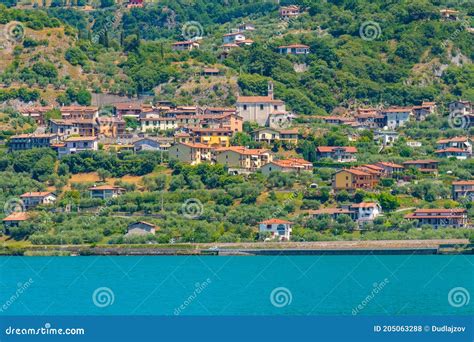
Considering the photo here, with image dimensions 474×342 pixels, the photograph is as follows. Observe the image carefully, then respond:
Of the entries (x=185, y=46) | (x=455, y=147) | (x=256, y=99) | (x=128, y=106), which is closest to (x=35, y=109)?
(x=128, y=106)

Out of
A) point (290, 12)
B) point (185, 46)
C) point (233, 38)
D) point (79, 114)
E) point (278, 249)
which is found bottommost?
point (278, 249)

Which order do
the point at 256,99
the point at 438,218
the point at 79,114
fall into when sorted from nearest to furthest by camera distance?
1. the point at 438,218
2. the point at 79,114
3. the point at 256,99

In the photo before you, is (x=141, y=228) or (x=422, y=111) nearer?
(x=141, y=228)

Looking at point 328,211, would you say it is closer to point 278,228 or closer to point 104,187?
point 278,228

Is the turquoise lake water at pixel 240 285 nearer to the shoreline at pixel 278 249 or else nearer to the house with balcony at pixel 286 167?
the shoreline at pixel 278 249

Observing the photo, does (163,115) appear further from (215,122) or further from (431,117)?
(431,117)

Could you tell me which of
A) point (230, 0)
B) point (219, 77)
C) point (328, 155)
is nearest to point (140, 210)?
point (328, 155)

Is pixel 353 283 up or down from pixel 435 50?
down

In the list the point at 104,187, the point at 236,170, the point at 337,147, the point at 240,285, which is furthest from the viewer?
the point at 337,147
